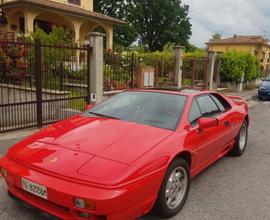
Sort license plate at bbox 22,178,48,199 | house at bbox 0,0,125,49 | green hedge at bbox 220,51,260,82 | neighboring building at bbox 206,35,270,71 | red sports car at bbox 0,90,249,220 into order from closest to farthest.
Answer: red sports car at bbox 0,90,249,220 < license plate at bbox 22,178,48,199 < house at bbox 0,0,125,49 < green hedge at bbox 220,51,260,82 < neighboring building at bbox 206,35,270,71

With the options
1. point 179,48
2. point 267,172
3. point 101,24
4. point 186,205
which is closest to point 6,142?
point 186,205

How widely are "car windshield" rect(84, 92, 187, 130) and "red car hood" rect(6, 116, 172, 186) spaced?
195 millimetres

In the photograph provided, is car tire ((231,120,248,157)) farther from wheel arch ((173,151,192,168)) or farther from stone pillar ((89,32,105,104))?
stone pillar ((89,32,105,104))

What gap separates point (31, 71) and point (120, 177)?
573cm

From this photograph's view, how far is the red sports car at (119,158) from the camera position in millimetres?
2654

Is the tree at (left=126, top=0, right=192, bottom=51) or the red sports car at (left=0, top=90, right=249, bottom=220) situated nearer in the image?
the red sports car at (left=0, top=90, right=249, bottom=220)

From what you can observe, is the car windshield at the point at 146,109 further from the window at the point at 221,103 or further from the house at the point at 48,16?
the house at the point at 48,16

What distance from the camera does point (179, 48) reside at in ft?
42.7

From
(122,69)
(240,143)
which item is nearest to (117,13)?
(122,69)

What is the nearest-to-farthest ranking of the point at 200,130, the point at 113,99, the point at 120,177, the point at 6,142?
the point at 120,177 < the point at 200,130 < the point at 113,99 < the point at 6,142

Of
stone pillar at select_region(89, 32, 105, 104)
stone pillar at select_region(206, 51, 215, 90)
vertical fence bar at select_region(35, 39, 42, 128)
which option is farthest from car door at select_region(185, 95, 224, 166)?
stone pillar at select_region(206, 51, 215, 90)

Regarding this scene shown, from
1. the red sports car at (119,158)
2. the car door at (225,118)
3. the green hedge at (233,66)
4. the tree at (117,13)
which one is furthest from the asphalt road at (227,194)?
the tree at (117,13)

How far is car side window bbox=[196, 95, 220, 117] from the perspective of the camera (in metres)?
4.52

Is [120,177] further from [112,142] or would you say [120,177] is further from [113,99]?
[113,99]
